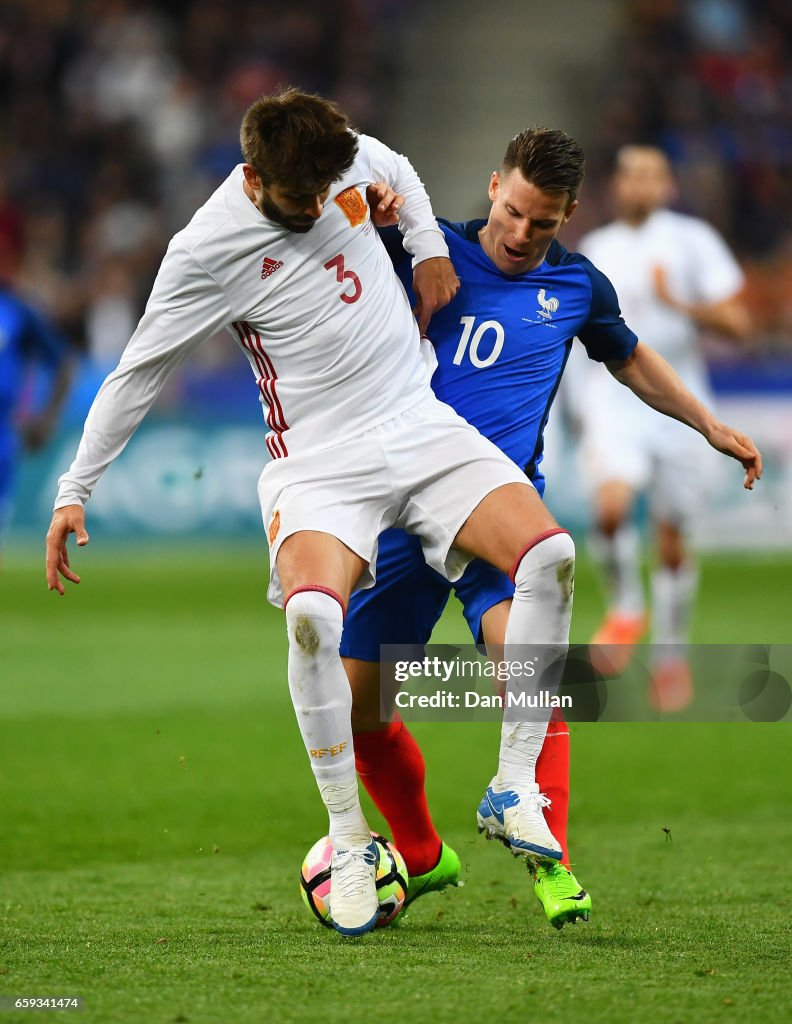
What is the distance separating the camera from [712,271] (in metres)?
8.92

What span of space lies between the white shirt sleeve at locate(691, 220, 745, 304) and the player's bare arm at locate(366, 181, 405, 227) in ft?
15.8

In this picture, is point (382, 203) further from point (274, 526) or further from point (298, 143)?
point (274, 526)

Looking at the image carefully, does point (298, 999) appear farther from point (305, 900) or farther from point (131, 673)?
point (131, 673)

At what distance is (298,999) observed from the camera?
124 inches

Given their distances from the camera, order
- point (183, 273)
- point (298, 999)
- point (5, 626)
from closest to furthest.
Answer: point (298, 999)
point (183, 273)
point (5, 626)

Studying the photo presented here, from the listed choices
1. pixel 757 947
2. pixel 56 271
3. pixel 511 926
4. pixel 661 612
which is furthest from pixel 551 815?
pixel 56 271

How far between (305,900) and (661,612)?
521cm

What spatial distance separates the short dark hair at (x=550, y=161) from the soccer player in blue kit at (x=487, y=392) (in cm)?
8

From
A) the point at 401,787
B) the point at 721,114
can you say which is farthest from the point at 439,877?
the point at 721,114

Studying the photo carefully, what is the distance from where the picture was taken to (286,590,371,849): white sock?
3.79 metres

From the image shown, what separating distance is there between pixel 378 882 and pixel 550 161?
1909mm

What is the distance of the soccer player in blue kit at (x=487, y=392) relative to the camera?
4.38 metres

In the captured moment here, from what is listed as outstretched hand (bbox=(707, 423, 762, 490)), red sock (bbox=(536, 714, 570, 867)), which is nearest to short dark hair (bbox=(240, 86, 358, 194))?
outstretched hand (bbox=(707, 423, 762, 490))

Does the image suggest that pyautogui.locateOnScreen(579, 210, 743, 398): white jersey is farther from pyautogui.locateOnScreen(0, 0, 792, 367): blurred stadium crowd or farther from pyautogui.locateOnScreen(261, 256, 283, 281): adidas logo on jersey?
pyautogui.locateOnScreen(0, 0, 792, 367): blurred stadium crowd
